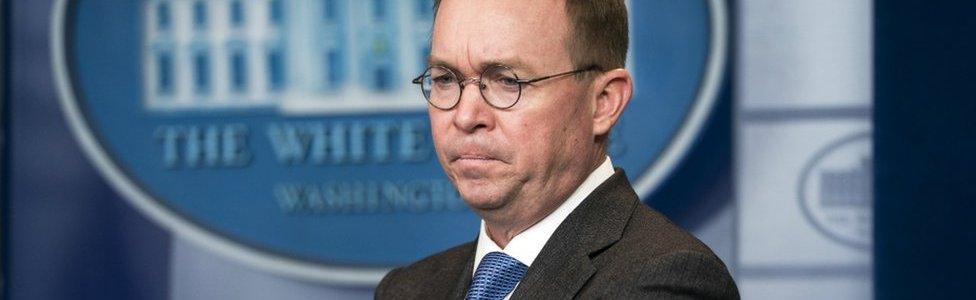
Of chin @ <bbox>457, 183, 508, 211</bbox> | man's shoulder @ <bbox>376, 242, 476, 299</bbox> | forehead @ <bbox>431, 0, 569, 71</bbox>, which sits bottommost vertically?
man's shoulder @ <bbox>376, 242, 476, 299</bbox>

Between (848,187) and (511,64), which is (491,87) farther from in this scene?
(848,187)

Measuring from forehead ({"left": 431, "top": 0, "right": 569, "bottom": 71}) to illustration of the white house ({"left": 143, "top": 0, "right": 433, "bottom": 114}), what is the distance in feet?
4.44

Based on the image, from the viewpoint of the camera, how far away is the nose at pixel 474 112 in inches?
63.9

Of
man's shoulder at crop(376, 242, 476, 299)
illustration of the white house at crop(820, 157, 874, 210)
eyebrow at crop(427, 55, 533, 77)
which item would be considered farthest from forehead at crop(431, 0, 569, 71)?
illustration of the white house at crop(820, 157, 874, 210)

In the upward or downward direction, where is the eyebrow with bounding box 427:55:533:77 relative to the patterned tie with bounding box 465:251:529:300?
upward

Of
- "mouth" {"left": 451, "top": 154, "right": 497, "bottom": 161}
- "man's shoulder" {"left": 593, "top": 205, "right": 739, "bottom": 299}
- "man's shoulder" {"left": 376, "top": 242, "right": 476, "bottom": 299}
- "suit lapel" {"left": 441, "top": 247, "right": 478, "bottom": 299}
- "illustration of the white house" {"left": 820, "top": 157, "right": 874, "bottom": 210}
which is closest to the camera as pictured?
"man's shoulder" {"left": 593, "top": 205, "right": 739, "bottom": 299}

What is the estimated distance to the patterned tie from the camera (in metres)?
1.68

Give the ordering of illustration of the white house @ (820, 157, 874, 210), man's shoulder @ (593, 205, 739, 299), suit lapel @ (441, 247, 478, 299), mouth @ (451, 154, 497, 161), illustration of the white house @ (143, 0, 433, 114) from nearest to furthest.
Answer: man's shoulder @ (593, 205, 739, 299), mouth @ (451, 154, 497, 161), suit lapel @ (441, 247, 478, 299), illustration of the white house @ (820, 157, 874, 210), illustration of the white house @ (143, 0, 433, 114)

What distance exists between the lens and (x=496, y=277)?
1698 mm

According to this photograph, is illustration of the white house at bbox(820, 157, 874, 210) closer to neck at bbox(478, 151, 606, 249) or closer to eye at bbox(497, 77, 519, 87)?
neck at bbox(478, 151, 606, 249)

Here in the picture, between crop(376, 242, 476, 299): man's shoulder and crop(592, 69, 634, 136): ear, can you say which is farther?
crop(376, 242, 476, 299): man's shoulder

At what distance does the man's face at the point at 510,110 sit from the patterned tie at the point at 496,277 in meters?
0.07

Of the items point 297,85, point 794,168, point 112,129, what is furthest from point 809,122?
point 112,129

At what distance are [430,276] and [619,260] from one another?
0.44 metres
